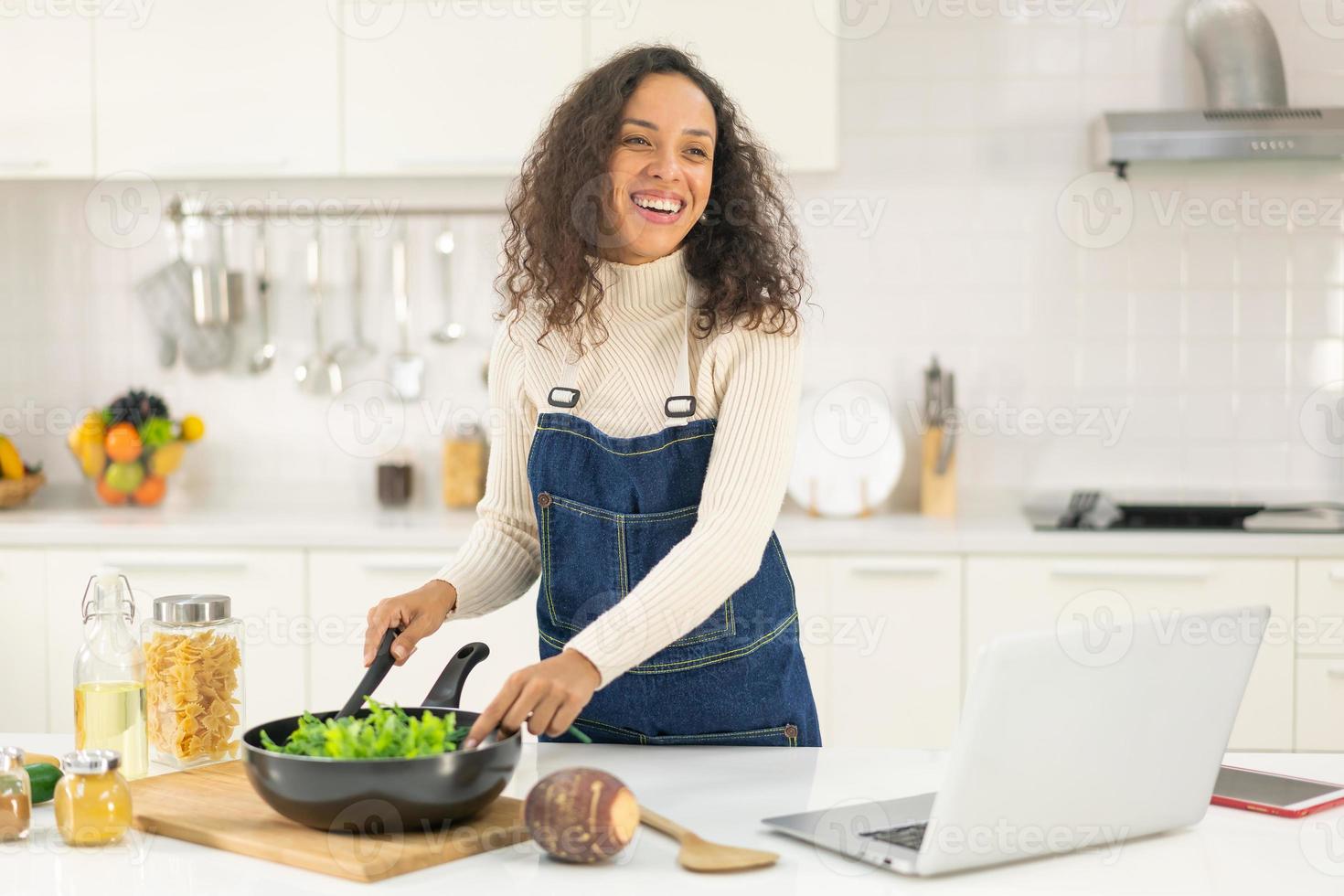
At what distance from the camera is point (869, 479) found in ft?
10.6

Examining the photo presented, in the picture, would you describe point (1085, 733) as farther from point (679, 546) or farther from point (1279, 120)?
point (1279, 120)

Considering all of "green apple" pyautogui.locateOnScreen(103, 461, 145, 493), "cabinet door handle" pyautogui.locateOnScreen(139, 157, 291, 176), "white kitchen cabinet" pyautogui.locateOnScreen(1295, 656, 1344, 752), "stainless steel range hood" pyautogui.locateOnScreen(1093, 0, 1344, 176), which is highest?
"stainless steel range hood" pyautogui.locateOnScreen(1093, 0, 1344, 176)

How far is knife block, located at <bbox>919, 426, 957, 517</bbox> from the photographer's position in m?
3.26

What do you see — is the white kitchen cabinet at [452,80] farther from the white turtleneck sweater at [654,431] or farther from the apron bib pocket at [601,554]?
the apron bib pocket at [601,554]

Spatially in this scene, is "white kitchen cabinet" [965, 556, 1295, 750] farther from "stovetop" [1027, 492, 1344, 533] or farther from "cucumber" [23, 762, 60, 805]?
"cucumber" [23, 762, 60, 805]

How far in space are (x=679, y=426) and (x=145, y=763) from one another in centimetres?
69

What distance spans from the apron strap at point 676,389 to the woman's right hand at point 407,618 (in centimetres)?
28

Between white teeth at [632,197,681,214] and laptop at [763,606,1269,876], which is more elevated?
white teeth at [632,197,681,214]

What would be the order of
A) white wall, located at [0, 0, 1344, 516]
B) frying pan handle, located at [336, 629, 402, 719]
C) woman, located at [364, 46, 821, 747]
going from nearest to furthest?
frying pan handle, located at [336, 629, 402, 719], woman, located at [364, 46, 821, 747], white wall, located at [0, 0, 1344, 516]

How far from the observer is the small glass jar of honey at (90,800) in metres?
1.15

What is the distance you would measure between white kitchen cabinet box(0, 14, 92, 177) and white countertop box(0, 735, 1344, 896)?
2.29 meters

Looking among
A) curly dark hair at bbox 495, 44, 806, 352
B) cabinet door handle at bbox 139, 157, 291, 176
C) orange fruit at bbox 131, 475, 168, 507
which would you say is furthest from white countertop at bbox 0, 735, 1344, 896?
orange fruit at bbox 131, 475, 168, 507

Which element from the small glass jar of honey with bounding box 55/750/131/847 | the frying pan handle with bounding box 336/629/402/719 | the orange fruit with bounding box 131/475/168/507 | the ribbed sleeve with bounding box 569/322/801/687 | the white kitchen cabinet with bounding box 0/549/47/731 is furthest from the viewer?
the orange fruit with bounding box 131/475/168/507

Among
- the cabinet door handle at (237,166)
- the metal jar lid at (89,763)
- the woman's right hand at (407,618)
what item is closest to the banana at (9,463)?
the cabinet door handle at (237,166)
